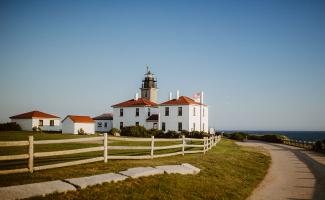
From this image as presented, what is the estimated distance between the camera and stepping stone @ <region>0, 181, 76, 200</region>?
667 cm

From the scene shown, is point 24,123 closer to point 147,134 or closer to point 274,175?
point 147,134

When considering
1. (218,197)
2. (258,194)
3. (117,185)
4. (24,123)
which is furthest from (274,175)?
(24,123)

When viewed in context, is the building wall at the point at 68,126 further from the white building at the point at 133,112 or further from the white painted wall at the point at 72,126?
the white building at the point at 133,112

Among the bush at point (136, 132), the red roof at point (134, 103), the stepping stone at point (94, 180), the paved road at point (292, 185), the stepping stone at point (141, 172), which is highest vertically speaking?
the red roof at point (134, 103)

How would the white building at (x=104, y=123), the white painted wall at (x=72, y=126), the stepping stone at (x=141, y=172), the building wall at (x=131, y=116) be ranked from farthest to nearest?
1. the white building at (x=104, y=123)
2. the building wall at (x=131, y=116)
3. the white painted wall at (x=72, y=126)
4. the stepping stone at (x=141, y=172)

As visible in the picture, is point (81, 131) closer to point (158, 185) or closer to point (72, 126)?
point (72, 126)

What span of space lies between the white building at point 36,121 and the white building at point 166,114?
11.8 m

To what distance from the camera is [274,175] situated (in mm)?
15023

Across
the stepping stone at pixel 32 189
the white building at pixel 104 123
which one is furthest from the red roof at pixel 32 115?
the stepping stone at pixel 32 189

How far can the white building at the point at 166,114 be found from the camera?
51219 millimetres

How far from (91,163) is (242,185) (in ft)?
20.9

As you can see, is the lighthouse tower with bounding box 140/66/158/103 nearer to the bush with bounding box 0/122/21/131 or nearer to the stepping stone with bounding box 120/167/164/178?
the bush with bounding box 0/122/21/131

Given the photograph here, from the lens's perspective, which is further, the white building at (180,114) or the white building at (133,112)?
the white building at (133,112)

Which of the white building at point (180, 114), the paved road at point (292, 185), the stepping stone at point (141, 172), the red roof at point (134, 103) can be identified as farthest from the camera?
the red roof at point (134, 103)
